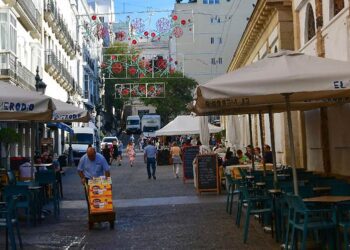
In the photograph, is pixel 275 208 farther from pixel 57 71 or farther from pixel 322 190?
pixel 57 71

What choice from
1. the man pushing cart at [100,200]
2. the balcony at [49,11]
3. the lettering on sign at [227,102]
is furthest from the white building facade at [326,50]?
the balcony at [49,11]

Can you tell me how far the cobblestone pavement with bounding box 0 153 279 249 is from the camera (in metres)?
10.3

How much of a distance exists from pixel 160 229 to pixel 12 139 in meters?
9.65

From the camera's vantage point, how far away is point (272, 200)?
10258 millimetres

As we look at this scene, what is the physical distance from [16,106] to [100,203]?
3.06 meters

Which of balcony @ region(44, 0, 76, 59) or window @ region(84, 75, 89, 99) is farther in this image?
window @ region(84, 75, 89, 99)

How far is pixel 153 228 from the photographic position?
12.0m

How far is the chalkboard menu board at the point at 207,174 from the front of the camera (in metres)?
18.7

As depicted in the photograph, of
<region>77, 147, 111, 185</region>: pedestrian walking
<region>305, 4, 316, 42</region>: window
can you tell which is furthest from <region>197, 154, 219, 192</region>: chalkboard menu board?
<region>77, 147, 111, 185</region>: pedestrian walking

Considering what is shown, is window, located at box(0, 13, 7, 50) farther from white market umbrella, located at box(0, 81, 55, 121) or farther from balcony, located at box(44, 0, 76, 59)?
white market umbrella, located at box(0, 81, 55, 121)

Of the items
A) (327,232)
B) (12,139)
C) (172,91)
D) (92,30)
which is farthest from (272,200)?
(172,91)

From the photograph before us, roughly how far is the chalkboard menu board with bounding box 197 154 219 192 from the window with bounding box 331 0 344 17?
598 centimetres

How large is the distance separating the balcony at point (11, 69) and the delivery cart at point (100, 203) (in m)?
15.1

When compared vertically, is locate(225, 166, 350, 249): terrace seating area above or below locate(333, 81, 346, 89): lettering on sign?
below
